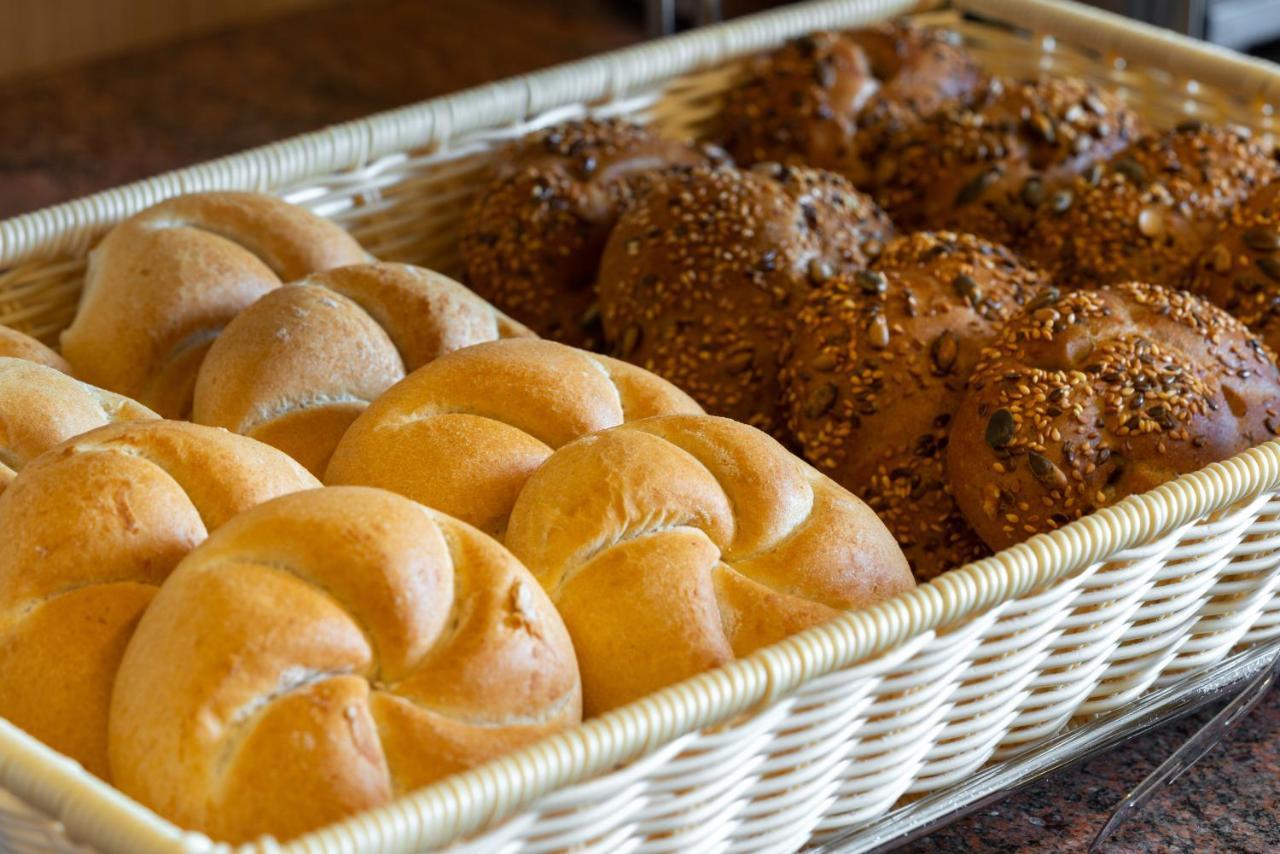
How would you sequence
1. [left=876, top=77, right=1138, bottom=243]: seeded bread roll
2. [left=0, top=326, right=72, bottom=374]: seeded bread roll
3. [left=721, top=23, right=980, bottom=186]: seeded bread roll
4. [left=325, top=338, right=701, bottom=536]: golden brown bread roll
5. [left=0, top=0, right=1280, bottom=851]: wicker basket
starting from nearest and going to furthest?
1. [left=0, top=0, right=1280, bottom=851]: wicker basket
2. [left=325, top=338, right=701, bottom=536]: golden brown bread roll
3. [left=0, top=326, right=72, bottom=374]: seeded bread roll
4. [left=876, top=77, right=1138, bottom=243]: seeded bread roll
5. [left=721, top=23, right=980, bottom=186]: seeded bread roll

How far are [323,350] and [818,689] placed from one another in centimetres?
52

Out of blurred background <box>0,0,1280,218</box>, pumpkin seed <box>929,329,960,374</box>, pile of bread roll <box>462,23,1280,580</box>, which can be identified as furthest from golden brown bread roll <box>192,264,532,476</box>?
blurred background <box>0,0,1280,218</box>

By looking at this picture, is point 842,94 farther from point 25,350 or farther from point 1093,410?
point 25,350

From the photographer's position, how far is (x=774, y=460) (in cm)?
102

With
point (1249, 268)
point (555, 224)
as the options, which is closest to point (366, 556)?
point (555, 224)

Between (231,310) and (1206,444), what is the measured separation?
32.2 inches

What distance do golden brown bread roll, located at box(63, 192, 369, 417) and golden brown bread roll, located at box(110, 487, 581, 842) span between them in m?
0.51

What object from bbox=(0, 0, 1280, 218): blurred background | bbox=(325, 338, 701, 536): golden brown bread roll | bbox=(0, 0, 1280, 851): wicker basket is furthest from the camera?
bbox=(0, 0, 1280, 218): blurred background

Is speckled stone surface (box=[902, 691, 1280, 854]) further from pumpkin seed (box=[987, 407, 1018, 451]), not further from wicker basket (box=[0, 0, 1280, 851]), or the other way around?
pumpkin seed (box=[987, 407, 1018, 451])

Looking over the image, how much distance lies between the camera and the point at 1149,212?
4.88 ft

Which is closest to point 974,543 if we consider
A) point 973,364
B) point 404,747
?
→ point 973,364

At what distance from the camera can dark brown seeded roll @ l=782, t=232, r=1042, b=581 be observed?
1.28 m

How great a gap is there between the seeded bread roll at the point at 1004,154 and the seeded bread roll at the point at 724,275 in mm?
148

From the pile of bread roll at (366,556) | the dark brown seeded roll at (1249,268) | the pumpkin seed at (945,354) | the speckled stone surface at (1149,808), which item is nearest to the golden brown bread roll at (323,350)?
the pile of bread roll at (366,556)
